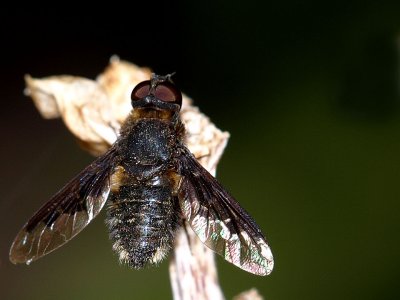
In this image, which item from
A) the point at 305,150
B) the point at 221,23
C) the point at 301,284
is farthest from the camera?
the point at 221,23

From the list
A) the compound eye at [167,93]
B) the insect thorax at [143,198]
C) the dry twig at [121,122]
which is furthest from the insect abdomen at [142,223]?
the compound eye at [167,93]

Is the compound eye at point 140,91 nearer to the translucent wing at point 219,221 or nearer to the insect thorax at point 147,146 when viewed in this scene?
the insect thorax at point 147,146

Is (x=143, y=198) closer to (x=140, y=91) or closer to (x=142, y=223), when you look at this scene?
(x=142, y=223)

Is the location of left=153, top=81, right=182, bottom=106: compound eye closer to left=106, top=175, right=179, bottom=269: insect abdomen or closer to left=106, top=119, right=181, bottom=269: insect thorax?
left=106, top=119, right=181, bottom=269: insect thorax

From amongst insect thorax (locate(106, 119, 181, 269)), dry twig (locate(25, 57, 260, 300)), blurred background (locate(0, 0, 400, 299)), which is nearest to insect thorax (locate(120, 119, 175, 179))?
insect thorax (locate(106, 119, 181, 269))

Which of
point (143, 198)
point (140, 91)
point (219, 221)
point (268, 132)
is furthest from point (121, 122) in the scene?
point (268, 132)

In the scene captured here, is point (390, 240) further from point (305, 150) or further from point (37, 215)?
point (37, 215)

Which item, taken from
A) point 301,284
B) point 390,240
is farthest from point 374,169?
point 301,284
